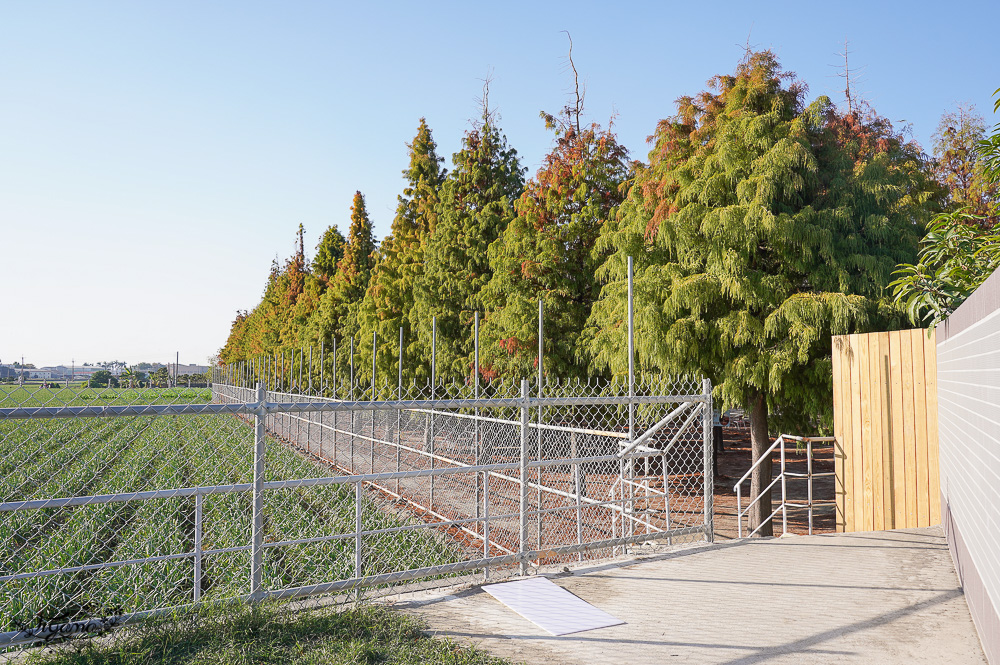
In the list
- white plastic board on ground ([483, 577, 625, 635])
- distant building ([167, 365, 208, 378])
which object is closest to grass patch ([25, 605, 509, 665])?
white plastic board on ground ([483, 577, 625, 635])

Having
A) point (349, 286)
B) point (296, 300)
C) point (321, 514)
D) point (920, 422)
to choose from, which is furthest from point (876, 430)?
point (296, 300)

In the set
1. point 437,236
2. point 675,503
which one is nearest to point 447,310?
point 437,236

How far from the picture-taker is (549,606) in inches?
178

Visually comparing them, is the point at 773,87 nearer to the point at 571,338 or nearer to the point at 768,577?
the point at 571,338

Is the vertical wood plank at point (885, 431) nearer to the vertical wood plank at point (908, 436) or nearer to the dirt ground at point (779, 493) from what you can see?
the vertical wood plank at point (908, 436)

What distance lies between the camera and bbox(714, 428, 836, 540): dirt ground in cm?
1121

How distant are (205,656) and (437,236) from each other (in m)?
15.9

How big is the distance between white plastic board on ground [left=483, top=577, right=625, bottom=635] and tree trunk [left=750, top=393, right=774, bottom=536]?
633 centimetres

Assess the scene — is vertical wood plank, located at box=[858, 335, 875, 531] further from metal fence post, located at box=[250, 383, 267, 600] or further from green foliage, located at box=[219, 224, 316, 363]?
green foliage, located at box=[219, 224, 316, 363]

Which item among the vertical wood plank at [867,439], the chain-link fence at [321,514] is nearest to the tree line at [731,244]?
the chain-link fence at [321,514]

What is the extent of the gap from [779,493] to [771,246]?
6.63 meters

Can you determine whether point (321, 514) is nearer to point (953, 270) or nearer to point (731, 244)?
point (731, 244)

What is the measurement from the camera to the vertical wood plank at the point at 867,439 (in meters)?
7.27

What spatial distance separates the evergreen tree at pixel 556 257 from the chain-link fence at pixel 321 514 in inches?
39.5
